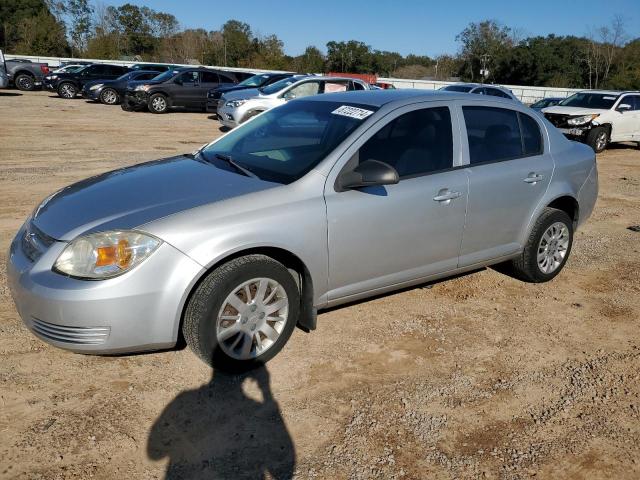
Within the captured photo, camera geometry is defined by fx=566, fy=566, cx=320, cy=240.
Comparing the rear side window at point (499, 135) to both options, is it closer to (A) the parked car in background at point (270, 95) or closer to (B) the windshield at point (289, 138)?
(B) the windshield at point (289, 138)

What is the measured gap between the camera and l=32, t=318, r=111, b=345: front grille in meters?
3.00

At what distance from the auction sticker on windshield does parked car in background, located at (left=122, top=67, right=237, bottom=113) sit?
1742 centimetres

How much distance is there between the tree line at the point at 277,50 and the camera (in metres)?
58.9

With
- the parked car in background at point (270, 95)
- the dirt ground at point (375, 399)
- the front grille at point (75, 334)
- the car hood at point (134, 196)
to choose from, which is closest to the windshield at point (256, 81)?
the parked car in background at point (270, 95)

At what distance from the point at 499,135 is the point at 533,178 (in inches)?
18.0

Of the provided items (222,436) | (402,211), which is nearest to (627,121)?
(402,211)

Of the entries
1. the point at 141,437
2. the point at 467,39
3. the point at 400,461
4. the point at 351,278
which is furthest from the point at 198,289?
the point at 467,39

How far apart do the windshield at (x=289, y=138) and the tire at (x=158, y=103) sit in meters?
16.7

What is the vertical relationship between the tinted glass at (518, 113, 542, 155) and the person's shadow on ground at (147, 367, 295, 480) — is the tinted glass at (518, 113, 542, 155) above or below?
above

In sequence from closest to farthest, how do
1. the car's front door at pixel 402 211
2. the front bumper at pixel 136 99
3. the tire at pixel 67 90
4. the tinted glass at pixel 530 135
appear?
the car's front door at pixel 402 211 < the tinted glass at pixel 530 135 < the front bumper at pixel 136 99 < the tire at pixel 67 90

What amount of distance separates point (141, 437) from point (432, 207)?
94.2 inches

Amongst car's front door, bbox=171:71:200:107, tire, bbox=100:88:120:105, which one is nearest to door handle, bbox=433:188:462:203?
car's front door, bbox=171:71:200:107

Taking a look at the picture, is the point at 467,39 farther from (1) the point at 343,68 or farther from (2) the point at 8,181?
(2) the point at 8,181

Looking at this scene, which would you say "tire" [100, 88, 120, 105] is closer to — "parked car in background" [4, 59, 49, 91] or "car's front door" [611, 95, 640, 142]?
"parked car in background" [4, 59, 49, 91]
